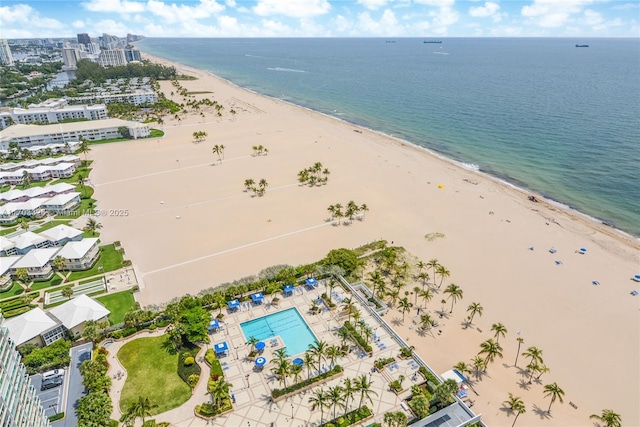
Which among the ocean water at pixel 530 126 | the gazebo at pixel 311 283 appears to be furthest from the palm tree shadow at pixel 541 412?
the ocean water at pixel 530 126

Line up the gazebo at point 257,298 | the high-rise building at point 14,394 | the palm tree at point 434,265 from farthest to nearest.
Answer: the palm tree at point 434,265
the gazebo at point 257,298
the high-rise building at point 14,394

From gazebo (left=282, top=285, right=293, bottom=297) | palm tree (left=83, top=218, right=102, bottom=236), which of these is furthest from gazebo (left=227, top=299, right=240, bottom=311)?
palm tree (left=83, top=218, right=102, bottom=236)

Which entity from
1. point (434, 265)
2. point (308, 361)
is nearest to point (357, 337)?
point (308, 361)

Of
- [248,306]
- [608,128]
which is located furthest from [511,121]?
[248,306]

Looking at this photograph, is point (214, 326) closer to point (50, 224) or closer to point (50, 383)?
point (50, 383)

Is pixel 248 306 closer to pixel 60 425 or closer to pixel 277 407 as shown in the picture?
pixel 277 407

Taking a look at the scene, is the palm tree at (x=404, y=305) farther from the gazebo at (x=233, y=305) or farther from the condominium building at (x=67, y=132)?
the condominium building at (x=67, y=132)
